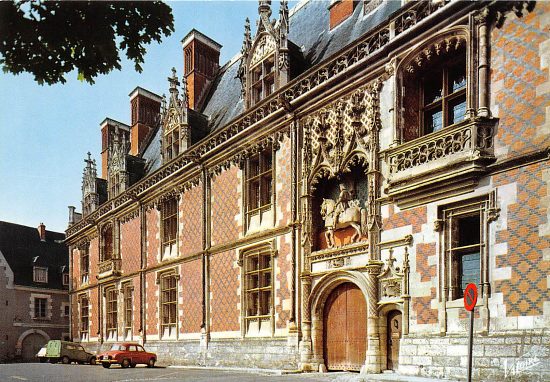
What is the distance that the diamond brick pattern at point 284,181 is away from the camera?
15.4 meters

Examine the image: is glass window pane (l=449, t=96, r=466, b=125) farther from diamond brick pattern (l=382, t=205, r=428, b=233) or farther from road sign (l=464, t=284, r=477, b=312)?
road sign (l=464, t=284, r=477, b=312)

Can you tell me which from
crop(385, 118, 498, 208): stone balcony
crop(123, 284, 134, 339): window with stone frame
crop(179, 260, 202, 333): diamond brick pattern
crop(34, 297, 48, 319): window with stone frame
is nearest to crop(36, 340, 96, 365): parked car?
crop(123, 284, 134, 339): window with stone frame

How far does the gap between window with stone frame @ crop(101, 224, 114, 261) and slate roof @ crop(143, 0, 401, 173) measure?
4.18 m

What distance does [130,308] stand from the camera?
1003 inches

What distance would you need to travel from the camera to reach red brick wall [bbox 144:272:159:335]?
22750mm

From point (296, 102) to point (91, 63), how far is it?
396 inches

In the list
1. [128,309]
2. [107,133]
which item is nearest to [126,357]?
[128,309]

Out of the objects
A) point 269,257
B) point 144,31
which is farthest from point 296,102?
point 144,31

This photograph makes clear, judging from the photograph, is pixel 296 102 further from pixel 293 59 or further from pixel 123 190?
pixel 123 190

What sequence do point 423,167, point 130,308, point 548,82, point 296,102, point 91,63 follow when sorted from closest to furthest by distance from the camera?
1. point 91,63
2. point 548,82
3. point 423,167
4. point 296,102
5. point 130,308

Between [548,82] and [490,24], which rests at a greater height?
[490,24]

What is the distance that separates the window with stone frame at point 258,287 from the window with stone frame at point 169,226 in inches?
222

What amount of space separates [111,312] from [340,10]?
1877cm

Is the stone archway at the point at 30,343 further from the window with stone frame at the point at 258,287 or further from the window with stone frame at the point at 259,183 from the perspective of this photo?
the window with stone frame at the point at 259,183
